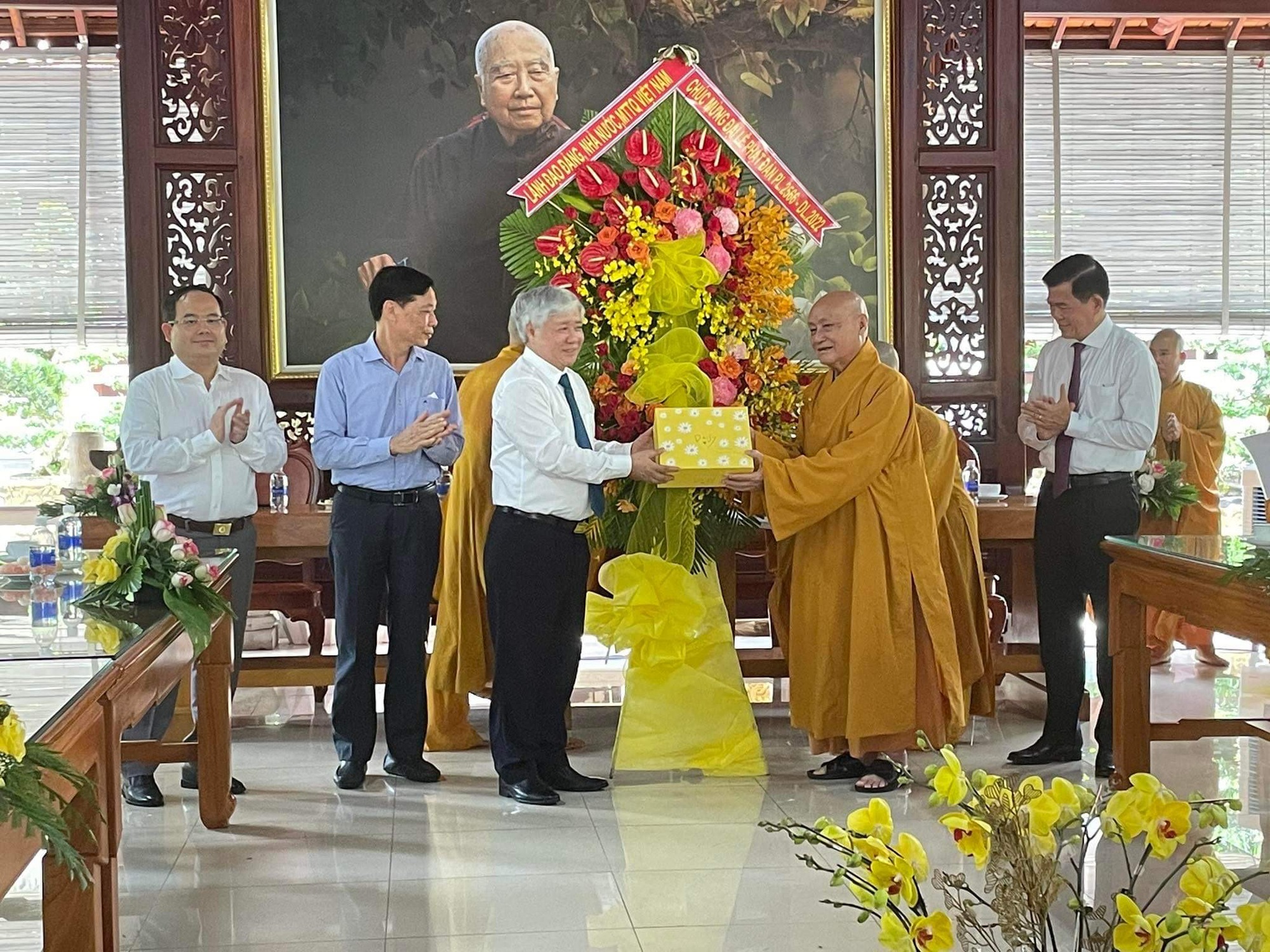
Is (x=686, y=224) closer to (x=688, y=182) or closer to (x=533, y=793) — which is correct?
(x=688, y=182)

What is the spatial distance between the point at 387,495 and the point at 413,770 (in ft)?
2.91

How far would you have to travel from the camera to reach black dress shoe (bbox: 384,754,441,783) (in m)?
4.44

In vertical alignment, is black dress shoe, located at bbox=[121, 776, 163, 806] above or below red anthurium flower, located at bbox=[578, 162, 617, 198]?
below

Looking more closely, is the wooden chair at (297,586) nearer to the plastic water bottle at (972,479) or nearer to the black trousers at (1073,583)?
the plastic water bottle at (972,479)

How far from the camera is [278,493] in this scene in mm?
5789

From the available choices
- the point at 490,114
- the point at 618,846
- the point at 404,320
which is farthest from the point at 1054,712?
the point at 490,114

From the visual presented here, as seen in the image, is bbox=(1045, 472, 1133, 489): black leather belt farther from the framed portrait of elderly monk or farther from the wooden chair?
the wooden chair

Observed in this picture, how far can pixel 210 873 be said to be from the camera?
3.51m

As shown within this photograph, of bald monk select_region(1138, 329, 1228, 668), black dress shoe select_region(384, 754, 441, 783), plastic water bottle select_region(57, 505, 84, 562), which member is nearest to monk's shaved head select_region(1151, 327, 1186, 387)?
bald monk select_region(1138, 329, 1228, 668)

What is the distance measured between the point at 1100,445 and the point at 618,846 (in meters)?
2.03

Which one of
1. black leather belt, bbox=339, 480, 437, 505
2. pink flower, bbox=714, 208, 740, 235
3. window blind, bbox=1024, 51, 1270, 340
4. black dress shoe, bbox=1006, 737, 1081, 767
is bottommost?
black dress shoe, bbox=1006, 737, 1081, 767

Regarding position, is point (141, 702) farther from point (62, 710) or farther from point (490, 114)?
point (490, 114)

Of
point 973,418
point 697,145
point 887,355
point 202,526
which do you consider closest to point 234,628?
point 202,526

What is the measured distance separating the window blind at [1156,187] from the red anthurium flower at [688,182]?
17.1 ft
